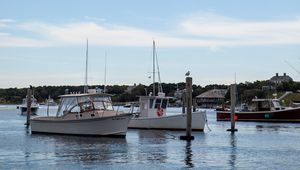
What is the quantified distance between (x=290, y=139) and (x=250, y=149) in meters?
10.8

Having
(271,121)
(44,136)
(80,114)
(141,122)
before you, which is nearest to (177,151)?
(80,114)

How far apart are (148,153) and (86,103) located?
13.4m

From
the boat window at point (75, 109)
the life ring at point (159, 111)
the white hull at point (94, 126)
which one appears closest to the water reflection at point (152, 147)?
the white hull at point (94, 126)

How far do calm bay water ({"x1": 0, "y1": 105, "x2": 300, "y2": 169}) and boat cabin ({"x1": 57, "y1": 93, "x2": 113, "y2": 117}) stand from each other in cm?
243

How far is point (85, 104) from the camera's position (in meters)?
46.7

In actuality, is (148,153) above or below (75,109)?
below

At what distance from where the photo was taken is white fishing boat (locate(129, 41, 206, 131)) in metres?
55.2

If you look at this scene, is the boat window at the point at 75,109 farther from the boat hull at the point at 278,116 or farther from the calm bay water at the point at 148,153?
the boat hull at the point at 278,116

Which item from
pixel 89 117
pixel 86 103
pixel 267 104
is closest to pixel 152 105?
pixel 86 103

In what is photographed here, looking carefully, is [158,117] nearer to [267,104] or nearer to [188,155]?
[188,155]

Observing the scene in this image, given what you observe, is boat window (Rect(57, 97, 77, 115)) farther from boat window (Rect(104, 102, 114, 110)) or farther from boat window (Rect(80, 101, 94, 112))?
boat window (Rect(104, 102, 114, 110))

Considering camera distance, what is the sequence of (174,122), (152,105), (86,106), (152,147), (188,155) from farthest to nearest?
(152,105) → (174,122) → (86,106) → (152,147) → (188,155)

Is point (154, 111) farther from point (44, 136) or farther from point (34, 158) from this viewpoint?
point (34, 158)

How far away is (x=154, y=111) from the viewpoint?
189ft
